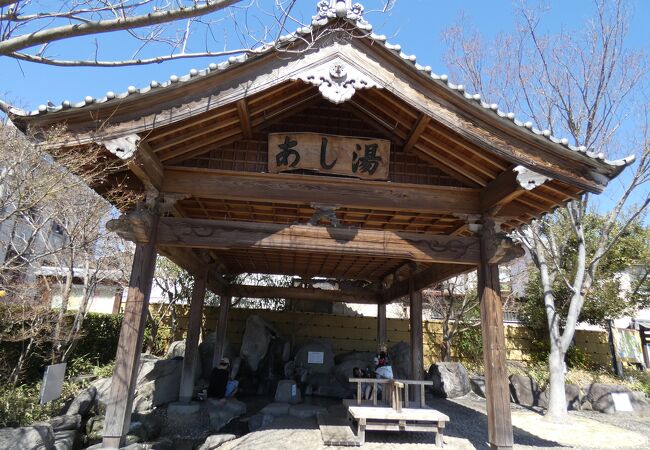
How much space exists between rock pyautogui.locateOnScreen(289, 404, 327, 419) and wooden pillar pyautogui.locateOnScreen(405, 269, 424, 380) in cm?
257

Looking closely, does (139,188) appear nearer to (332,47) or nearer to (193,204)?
(193,204)

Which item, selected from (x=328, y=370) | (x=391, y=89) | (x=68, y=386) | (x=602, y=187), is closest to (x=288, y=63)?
(x=391, y=89)

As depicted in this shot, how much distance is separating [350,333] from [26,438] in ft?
39.4

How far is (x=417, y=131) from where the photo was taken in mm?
5816

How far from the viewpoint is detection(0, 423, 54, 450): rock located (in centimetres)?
493

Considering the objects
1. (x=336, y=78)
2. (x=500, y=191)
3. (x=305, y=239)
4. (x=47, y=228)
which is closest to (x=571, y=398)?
(x=500, y=191)

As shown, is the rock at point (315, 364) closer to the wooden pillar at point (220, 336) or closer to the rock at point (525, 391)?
the wooden pillar at point (220, 336)

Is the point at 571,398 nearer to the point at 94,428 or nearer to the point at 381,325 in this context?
the point at 381,325

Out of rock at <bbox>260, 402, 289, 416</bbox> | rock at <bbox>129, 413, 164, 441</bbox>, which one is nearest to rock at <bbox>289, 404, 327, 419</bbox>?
rock at <bbox>260, 402, 289, 416</bbox>

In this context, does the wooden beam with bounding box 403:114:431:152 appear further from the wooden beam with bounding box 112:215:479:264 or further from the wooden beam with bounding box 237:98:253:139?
the wooden beam with bounding box 237:98:253:139

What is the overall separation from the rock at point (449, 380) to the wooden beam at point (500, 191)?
28.0 feet

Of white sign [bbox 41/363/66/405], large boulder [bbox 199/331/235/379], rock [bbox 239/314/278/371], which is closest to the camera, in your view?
white sign [bbox 41/363/66/405]

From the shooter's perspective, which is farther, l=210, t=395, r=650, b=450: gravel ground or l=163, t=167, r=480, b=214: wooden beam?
l=210, t=395, r=650, b=450: gravel ground

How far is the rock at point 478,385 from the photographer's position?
13.0 meters
